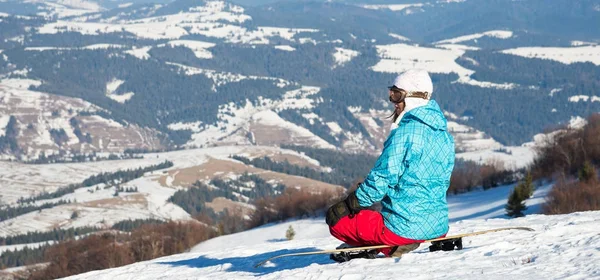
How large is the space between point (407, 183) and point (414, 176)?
0.15m

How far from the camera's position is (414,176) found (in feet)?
38.3

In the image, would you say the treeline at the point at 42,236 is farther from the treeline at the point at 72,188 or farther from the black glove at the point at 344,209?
the black glove at the point at 344,209

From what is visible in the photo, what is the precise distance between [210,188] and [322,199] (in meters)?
80.3

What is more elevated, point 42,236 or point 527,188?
point 527,188

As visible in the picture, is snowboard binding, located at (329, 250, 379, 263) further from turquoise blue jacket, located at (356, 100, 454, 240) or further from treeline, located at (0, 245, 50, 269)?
treeline, located at (0, 245, 50, 269)

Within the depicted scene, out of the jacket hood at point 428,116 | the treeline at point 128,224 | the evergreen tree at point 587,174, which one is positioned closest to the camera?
the jacket hood at point 428,116

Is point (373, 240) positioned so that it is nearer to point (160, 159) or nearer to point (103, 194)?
point (103, 194)

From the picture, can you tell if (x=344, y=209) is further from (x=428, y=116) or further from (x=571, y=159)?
(x=571, y=159)

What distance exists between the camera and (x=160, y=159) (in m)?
194

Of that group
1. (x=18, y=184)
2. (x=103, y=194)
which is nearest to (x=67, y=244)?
(x=103, y=194)

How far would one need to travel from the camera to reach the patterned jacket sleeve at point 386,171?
11.3 meters

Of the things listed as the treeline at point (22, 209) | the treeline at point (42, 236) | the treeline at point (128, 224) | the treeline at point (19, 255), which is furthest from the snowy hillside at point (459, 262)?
the treeline at point (22, 209)

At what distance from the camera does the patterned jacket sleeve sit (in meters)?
11.3

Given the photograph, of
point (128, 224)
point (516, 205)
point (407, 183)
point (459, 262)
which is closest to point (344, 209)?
point (407, 183)
